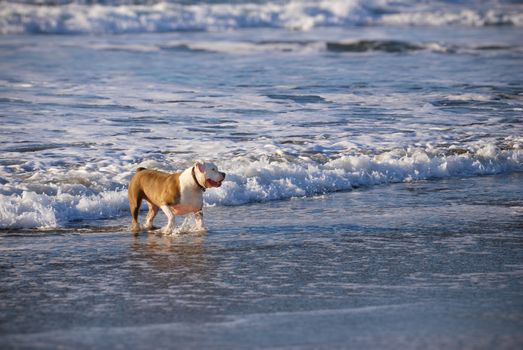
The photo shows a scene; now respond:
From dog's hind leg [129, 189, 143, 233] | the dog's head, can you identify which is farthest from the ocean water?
the dog's head

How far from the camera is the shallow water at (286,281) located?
241 inches

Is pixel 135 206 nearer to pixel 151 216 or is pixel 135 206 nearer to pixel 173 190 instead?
pixel 151 216

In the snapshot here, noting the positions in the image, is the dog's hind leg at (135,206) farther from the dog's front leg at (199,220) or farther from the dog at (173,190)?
the dog's front leg at (199,220)

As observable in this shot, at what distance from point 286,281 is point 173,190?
77.1 inches

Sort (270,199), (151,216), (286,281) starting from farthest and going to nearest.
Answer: (270,199) < (151,216) < (286,281)

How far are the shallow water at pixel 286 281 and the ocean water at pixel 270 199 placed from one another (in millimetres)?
25

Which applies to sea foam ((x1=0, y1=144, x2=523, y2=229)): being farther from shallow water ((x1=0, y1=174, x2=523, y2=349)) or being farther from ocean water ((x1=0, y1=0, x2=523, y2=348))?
shallow water ((x1=0, y1=174, x2=523, y2=349))

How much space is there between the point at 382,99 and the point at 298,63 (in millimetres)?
6551

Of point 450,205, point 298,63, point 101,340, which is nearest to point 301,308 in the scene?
point 101,340

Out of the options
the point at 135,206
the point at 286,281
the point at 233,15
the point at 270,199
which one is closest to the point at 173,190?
the point at 135,206

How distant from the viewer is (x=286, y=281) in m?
7.49

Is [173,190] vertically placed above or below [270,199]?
above

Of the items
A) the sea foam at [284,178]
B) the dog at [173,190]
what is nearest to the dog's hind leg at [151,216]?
the dog at [173,190]

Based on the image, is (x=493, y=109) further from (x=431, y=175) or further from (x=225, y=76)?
(x=225, y=76)
